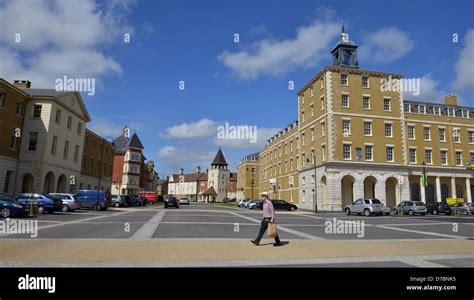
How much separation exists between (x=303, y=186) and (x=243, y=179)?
53163 millimetres

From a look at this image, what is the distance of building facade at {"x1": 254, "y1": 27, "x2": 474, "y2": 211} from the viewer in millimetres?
43188

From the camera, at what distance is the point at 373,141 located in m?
44.3

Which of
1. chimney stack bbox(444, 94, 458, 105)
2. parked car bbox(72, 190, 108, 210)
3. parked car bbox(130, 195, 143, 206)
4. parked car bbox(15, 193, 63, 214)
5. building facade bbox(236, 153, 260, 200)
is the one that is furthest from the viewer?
building facade bbox(236, 153, 260, 200)

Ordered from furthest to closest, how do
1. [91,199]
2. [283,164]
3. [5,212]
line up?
[283,164] → [91,199] → [5,212]

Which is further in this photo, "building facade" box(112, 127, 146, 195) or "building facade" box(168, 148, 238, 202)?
"building facade" box(168, 148, 238, 202)

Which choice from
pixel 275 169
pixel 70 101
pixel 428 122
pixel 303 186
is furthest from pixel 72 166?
pixel 428 122

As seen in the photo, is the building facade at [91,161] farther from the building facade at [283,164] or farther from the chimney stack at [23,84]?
the building facade at [283,164]

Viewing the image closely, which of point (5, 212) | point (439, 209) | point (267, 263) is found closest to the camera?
point (267, 263)

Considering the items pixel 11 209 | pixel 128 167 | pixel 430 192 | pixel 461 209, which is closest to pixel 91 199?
pixel 11 209

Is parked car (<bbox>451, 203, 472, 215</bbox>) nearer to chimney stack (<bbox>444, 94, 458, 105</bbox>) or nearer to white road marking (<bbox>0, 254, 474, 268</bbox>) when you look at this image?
chimney stack (<bbox>444, 94, 458, 105</bbox>)

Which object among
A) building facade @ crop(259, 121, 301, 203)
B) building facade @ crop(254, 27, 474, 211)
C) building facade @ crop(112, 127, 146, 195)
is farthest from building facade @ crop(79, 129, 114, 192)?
building facade @ crop(259, 121, 301, 203)

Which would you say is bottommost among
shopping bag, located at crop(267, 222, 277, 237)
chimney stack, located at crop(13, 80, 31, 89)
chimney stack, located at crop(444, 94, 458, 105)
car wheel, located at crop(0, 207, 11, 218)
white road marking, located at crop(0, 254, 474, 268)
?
white road marking, located at crop(0, 254, 474, 268)

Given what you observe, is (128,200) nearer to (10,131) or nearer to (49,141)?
(49,141)
